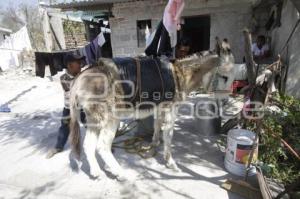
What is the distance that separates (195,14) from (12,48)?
1444 cm

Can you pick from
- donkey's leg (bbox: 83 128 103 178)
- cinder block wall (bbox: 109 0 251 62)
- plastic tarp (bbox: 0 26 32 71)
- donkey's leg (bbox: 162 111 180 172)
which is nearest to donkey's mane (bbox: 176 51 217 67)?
donkey's leg (bbox: 162 111 180 172)

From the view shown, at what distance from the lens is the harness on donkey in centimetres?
323

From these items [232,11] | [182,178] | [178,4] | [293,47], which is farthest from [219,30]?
[182,178]

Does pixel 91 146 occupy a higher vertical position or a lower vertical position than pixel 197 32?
lower

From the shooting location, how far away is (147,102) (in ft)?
11.3

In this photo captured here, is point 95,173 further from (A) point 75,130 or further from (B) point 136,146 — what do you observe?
(B) point 136,146

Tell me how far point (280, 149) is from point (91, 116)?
2.79 meters

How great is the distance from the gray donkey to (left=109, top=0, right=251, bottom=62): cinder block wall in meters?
5.83

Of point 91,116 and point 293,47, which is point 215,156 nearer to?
point 91,116

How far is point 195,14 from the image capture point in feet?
28.8

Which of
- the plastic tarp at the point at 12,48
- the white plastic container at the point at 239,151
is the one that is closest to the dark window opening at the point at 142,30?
the white plastic container at the point at 239,151

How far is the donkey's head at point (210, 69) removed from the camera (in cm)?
341

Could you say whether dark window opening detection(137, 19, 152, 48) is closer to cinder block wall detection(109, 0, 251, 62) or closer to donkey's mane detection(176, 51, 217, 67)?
cinder block wall detection(109, 0, 251, 62)

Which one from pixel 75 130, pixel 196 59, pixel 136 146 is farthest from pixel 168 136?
pixel 75 130
